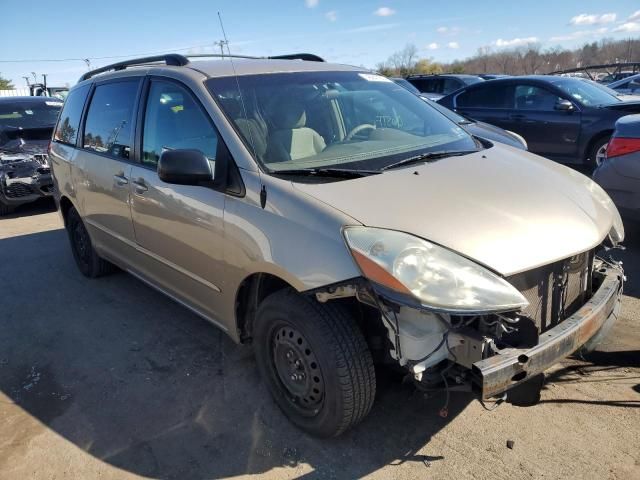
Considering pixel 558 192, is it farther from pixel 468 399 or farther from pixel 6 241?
pixel 6 241

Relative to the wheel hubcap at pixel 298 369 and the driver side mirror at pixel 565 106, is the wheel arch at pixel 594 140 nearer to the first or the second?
the driver side mirror at pixel 565 106

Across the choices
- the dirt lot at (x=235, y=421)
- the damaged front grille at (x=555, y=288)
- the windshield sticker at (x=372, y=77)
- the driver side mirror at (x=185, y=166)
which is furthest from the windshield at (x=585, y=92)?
the driver side mirror at (x=185, y=166)

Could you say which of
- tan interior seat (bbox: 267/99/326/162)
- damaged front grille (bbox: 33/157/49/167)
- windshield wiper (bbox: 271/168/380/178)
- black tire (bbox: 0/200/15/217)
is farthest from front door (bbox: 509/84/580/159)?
black tire (bbox: 0/200/15/217)

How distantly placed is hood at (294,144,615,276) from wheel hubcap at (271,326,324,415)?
2.32 feet

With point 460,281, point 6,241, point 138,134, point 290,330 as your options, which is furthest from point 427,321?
point 6,241

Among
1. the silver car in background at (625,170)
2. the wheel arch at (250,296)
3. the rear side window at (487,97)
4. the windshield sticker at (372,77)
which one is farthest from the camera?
the rear side window at (487,97)

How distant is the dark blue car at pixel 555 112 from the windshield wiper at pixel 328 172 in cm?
623

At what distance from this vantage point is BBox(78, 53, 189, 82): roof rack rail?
3377mm

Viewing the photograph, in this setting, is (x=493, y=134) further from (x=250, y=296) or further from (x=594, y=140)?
(x=250, y=296)

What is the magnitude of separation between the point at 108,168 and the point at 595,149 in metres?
6.90

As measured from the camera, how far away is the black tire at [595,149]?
296 inches

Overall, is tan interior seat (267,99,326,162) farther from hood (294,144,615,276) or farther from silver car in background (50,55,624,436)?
hood (294,144,615,276)

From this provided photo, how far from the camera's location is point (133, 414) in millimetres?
2883

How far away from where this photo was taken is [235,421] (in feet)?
9.10
